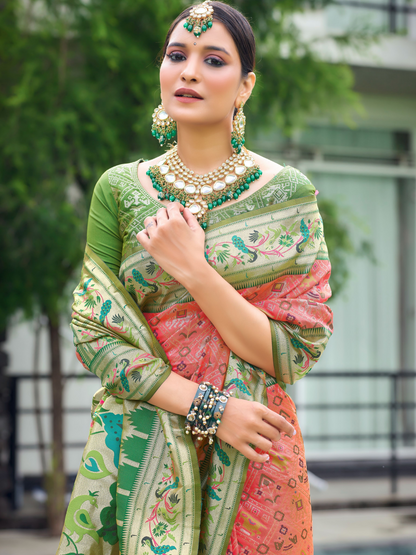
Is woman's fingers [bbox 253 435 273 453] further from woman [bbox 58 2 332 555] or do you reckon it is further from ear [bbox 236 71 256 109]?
ear [bbox 236 71 256 109]

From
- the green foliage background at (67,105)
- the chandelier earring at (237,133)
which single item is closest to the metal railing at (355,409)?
the green foliage background at (67,105)

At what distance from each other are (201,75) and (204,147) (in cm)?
15

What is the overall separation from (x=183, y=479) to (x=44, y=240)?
2.51 meters

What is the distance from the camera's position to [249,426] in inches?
42.7

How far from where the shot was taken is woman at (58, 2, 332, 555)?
3.63 feet

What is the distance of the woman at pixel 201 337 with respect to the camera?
1.11 m

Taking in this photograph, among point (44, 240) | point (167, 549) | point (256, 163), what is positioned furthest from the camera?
point (44, 240)

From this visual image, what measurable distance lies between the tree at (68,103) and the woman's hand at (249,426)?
2.40 m

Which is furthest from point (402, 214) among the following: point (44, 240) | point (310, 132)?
point (44, 240)

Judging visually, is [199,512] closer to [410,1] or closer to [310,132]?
[310,132]

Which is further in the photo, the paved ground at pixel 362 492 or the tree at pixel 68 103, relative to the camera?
the paved ground at pixel 362 492

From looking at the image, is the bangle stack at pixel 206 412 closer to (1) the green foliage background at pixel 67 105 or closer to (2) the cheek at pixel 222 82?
(2) the cheek at pixel 222 82

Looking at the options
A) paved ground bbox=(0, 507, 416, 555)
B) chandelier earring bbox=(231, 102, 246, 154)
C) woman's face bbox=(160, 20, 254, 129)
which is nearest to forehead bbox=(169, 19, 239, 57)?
woman's face bbox=(160, 20, 254, 129)

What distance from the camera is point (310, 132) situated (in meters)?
5.57
